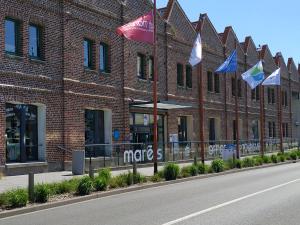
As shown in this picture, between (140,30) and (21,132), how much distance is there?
21.1ft

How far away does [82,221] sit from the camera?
10469mm

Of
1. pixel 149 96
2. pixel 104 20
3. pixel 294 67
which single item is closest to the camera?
pixel 104 20

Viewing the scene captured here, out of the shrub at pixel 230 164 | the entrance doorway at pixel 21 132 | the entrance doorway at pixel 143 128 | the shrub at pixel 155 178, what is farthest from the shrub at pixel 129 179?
the entrance doorway at pixel 143 128

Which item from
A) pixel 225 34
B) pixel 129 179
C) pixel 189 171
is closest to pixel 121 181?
pixel 129 179

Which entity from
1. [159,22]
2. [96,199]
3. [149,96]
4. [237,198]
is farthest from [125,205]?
[159,22]

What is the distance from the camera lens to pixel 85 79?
25.0 metres

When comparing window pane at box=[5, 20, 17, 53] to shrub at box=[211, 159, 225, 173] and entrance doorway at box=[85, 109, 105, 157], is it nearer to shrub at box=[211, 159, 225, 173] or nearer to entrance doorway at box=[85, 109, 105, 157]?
entrance doorway at box=[85, 109, 105, 157]

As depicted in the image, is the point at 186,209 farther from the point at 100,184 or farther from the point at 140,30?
the point at 140,30

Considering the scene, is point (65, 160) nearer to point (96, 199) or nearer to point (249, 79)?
point (96, 199)

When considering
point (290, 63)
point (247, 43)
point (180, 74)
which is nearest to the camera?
point (180, 74)

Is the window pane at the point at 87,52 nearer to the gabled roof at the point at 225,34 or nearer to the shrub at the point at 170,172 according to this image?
the shrub at the point at 170,172

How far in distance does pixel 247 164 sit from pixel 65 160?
368 inches

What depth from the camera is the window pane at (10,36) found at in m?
21.2

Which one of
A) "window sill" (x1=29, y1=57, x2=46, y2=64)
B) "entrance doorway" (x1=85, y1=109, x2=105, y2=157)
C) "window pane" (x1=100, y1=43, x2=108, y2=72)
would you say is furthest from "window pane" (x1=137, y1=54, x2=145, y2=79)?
"window sill" (x1=29, y1=57, x2=46, y2=64)
